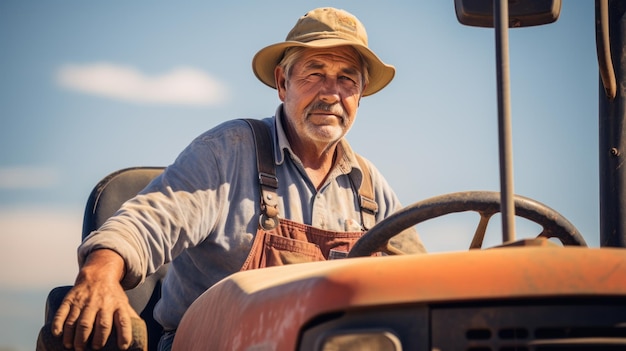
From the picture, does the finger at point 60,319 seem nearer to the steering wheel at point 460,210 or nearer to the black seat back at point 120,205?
the steering wheel at point 460,210

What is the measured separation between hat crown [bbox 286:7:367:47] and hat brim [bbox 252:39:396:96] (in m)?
0.04

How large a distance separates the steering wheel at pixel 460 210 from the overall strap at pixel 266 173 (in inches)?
28.5

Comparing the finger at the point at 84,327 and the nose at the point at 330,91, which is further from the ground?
the nose at the point at 330,91

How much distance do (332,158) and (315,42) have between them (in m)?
0.42

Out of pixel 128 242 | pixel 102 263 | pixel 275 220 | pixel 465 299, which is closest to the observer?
pixel 465 299

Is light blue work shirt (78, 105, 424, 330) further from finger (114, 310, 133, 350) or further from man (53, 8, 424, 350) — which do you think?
finger (114, 310, 133, 350)

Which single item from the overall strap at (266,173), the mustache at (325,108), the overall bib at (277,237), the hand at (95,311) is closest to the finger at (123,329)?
the hand at (95,311)

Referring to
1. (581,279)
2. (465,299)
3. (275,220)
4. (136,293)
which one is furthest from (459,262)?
(136,293)

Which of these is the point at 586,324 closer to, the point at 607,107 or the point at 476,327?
the point at 476,327

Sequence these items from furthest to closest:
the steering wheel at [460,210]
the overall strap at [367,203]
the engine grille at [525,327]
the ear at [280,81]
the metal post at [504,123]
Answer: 1. the ear at [280,81]
2. the overall strap at [367,203]
3. the steering wheel at [460,210]
4. the metal post at [504,123]
5. the engine grille at [525,327]

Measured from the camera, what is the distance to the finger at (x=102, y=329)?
75.8 inches

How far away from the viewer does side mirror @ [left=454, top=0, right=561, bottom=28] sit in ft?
6.95

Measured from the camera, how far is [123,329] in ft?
6.34

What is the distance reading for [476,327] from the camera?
1375 mm
